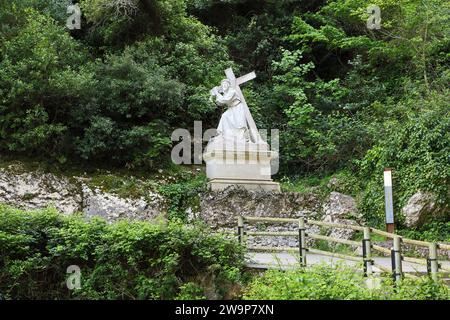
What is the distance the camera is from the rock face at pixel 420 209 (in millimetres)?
13977

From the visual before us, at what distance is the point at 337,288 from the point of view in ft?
27.5

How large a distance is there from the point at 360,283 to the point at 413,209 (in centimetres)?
592

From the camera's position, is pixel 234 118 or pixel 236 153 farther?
pixel 234 118

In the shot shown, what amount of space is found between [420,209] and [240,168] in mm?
4413

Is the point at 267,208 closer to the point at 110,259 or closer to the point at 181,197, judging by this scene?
the point at 181,197

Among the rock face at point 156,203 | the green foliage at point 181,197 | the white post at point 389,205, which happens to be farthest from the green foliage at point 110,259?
the green foliage at point 181,197

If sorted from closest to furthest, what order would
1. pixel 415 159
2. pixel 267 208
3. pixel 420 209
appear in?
pixel 420 209
pixel 415 159
pixel 267 208

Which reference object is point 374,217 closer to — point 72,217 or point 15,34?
point 72,217

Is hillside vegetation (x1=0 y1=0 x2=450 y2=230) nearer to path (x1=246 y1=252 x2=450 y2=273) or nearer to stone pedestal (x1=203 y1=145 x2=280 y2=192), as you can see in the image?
stone pedestal (x1=203 y1=145 x2=280 y2=192)

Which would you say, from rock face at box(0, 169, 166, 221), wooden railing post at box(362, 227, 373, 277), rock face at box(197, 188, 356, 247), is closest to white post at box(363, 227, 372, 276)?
wooden railing post at box(362, 227, 373, 277)

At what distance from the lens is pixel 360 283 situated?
8719 millimetres

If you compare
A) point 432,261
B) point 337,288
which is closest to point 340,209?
Answer: point 432,261
